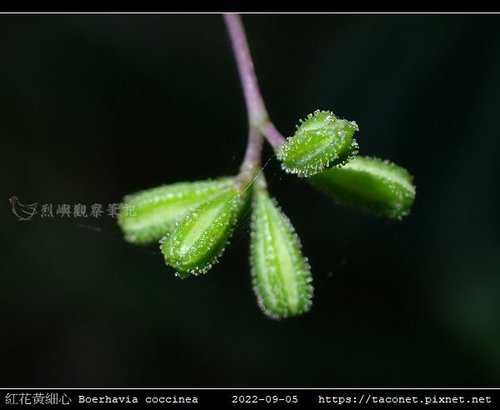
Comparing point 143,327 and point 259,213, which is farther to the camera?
point 143,327

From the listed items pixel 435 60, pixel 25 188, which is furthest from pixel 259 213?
pixel 435 60

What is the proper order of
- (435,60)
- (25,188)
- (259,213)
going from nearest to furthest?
(259,213), (25,188), (435,60)

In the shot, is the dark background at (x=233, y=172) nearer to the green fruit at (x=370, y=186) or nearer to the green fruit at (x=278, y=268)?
the green fruit at (x=370, y=186)

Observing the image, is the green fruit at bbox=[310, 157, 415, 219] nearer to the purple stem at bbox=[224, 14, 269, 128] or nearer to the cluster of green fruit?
the cluster of green fruit

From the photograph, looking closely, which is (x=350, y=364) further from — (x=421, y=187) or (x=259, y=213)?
(x=259, y=213)
